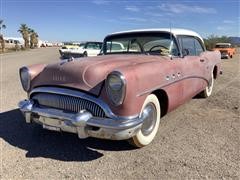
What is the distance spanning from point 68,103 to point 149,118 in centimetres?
111

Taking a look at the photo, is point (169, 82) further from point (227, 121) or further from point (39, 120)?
point (39, 120)

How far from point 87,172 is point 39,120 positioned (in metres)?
1.07

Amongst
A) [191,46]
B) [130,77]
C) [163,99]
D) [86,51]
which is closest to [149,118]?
[163,99]

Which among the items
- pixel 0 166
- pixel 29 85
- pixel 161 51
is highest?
pixel 161 51

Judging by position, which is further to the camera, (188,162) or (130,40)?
(130,40)

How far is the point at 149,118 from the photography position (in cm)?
396

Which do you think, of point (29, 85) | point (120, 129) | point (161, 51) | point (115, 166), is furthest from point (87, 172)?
point (161, 51)

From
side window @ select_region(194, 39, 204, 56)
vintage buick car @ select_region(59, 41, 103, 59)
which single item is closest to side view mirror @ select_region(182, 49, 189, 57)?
side window @ select_region(194, 39, 204, 56)

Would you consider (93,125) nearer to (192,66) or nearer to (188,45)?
(192,66)

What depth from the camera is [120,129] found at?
328cm

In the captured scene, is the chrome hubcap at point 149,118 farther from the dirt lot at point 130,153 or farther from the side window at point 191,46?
the side window at point 191,46

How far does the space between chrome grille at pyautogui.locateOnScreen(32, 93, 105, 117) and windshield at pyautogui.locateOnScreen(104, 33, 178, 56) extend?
193cm

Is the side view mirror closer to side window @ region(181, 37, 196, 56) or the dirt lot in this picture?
side window @ region(181, 37, 196, 56)

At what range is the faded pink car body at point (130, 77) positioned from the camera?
342 centimetres
